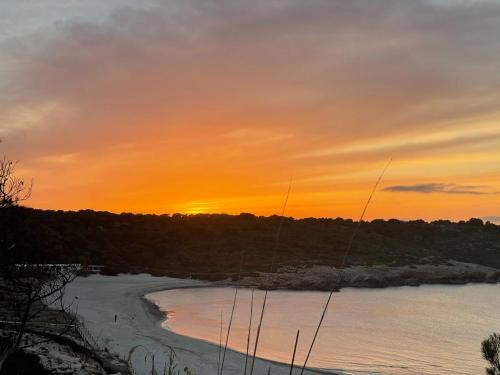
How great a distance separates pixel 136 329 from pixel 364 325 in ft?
64.1

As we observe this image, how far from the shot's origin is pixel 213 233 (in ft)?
284

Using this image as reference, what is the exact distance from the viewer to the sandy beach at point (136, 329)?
20.6 m

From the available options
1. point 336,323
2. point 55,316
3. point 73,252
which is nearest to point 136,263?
point 73,252

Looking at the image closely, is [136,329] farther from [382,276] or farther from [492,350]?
[382,276]

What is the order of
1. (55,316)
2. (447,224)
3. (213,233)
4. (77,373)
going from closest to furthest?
(77,373) < (55,316) < (213,233) < (447,224)

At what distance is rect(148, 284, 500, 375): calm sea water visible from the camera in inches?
1044

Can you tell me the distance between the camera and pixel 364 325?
39875 millimetres

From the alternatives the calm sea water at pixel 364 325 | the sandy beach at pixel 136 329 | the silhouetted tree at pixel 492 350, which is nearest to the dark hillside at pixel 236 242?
the sandy beach at pixel 136 329

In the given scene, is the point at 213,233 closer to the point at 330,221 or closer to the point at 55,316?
the point at 330,221

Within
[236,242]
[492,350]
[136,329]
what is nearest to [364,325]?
[136,329]

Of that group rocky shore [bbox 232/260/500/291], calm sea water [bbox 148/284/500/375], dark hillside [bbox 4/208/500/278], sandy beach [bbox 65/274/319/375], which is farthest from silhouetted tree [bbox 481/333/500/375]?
rocky shore [bbox 232/260/500/291]

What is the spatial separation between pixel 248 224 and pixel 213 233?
32.2 ft

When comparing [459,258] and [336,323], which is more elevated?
[459,258]

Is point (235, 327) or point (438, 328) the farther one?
point (438, 328)
